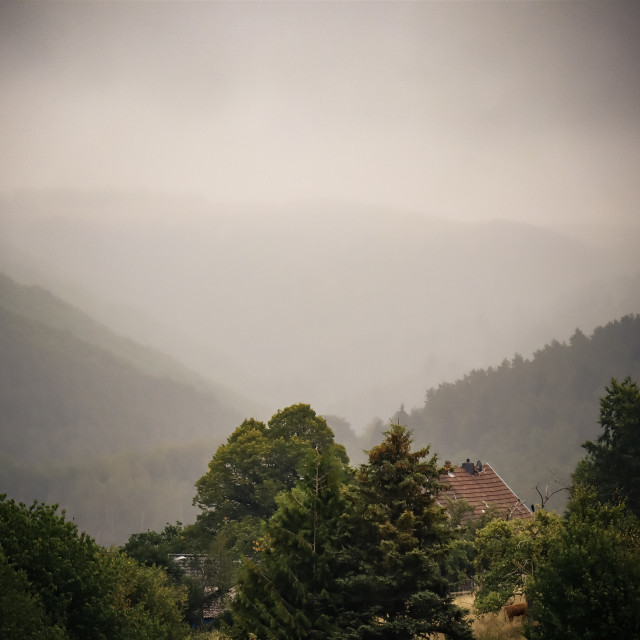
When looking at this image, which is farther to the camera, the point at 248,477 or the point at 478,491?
the point at 478,491

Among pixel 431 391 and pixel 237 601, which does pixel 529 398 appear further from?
pixel 237 601

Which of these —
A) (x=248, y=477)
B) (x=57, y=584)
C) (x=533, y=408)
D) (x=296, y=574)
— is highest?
(x=533, y=408)

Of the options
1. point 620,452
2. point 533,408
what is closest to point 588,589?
point 620,452

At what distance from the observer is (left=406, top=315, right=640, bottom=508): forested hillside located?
5669 inches

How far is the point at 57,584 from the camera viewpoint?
75.5ft

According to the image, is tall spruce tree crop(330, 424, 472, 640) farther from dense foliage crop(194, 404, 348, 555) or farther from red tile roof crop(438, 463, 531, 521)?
red tile roof crop(438, 463, 531, 521)

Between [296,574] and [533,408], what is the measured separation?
15025cm

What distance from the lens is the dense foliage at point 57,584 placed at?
2027 centimetres

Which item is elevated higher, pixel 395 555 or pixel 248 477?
pixel 395 555

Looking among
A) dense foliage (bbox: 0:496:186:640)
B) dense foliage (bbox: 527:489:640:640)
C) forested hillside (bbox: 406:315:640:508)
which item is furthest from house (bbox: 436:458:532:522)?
forested hillside (bbox: 406:315:640:508)

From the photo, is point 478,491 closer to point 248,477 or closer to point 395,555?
point 248,477

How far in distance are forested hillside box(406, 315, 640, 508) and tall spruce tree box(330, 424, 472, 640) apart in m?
122

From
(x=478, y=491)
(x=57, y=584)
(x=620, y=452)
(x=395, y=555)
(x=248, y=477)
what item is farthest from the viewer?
(x=478, y=491)

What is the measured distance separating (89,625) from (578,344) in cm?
15962
